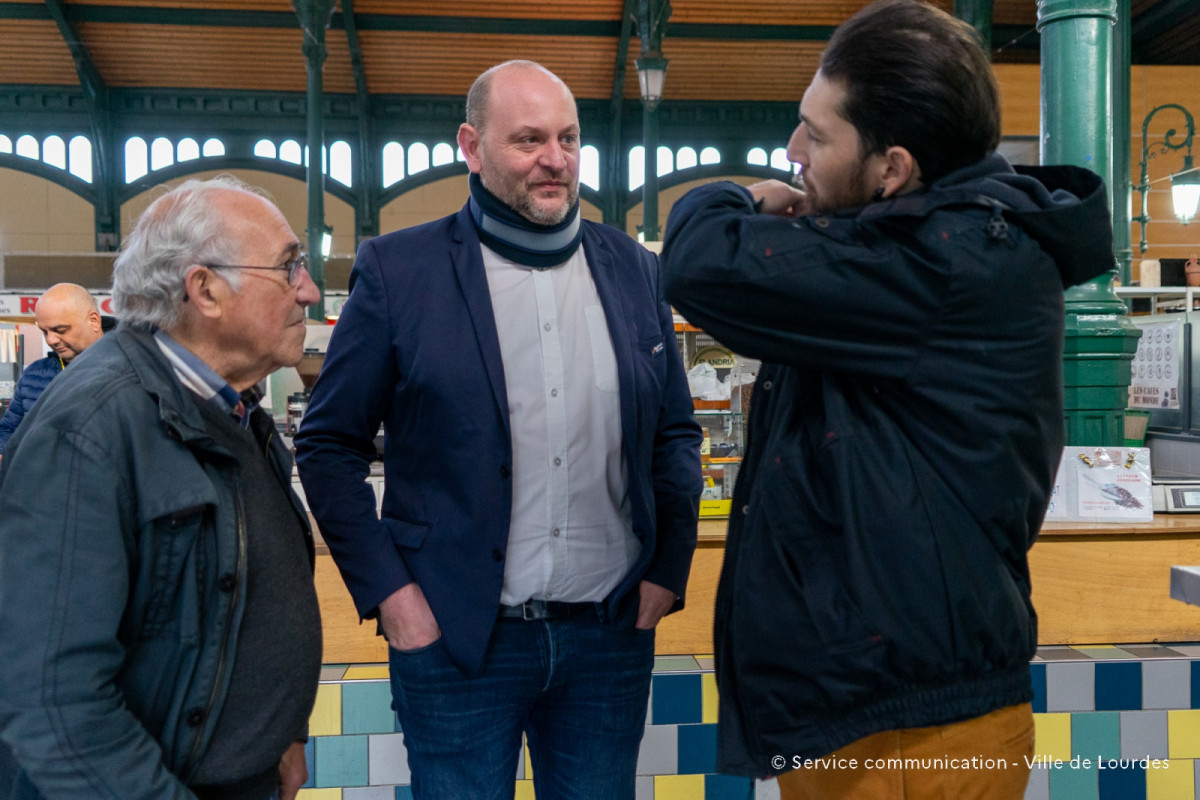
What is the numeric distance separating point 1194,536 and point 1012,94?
11.8 meters

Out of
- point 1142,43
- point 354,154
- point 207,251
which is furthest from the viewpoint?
point 354,154

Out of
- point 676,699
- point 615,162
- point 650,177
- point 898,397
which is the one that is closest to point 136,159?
point 615,162

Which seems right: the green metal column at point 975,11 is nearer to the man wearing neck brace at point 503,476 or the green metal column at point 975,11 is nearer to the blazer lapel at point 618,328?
the blazer lapel at point 618,328

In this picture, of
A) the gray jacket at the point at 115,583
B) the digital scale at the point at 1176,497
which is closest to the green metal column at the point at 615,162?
the digital scale at the point at 1176,497

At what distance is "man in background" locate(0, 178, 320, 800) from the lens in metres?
1.11

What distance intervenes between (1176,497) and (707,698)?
4.70ft

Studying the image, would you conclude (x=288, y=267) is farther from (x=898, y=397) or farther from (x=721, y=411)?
(x=721, y=411)

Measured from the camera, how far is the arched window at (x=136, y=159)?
1812cm

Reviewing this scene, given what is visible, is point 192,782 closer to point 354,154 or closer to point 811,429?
point 811,429

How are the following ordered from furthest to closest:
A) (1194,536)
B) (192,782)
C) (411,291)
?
(1194,536) < (411,291) < (192,782)

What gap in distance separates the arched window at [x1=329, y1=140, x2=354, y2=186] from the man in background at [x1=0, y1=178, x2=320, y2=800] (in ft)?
58.8

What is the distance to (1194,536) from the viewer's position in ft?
8.11

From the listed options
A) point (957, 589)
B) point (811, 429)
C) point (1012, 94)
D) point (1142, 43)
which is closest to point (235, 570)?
point (811, 429)

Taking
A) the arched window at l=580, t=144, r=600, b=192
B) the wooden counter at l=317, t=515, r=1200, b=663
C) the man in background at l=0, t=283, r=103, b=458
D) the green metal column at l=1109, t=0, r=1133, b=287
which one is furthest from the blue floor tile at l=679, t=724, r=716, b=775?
the arched window at l=580, t=144, r=600, b=192
